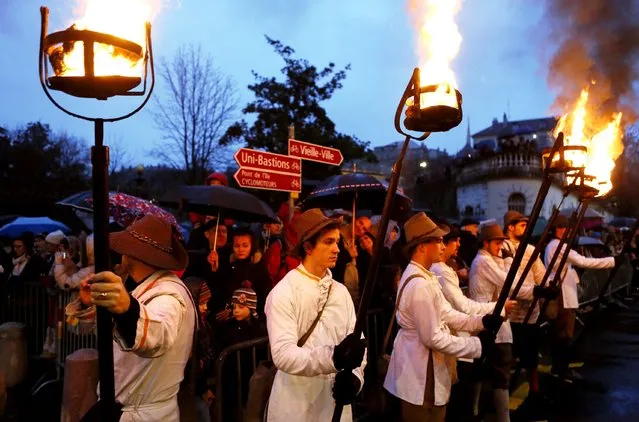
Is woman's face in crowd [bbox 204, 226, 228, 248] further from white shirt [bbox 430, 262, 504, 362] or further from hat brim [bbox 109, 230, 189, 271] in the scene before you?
hat brim [bbox 109, 230, 189, 271]

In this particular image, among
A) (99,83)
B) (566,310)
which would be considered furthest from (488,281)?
(99,83)

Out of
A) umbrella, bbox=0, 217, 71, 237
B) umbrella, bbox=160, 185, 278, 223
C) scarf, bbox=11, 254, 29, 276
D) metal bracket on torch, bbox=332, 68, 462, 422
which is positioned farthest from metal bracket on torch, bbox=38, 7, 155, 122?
umbrella, bbox=0, 217, 71, 237

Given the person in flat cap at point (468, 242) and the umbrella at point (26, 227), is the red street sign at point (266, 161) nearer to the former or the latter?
the person in flat cap at point (468, 242)

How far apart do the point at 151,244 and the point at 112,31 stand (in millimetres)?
1246

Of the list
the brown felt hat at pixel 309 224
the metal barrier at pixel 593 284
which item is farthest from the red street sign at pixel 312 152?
the metal barrier at pixel 593 284

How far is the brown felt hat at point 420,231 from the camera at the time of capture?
162 inches

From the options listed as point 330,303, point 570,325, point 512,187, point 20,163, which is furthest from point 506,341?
point 512,187

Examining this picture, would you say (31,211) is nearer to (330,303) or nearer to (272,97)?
(272,97)

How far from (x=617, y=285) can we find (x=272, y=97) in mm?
13179

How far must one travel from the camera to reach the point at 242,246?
552cm

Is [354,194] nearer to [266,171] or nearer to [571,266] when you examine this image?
[266,171]

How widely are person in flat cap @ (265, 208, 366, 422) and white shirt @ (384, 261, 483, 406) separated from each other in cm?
78

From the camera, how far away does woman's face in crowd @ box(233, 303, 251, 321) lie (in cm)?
458

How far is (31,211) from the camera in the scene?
25719 millimetres
